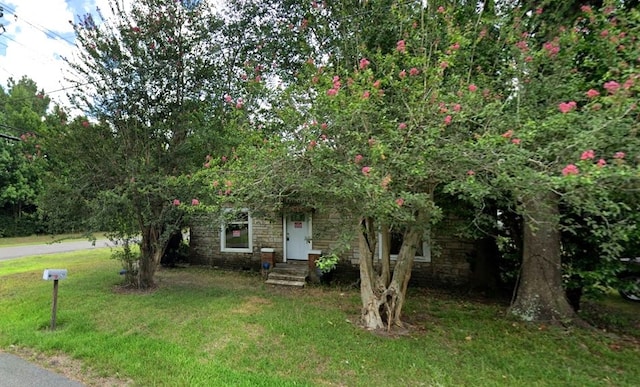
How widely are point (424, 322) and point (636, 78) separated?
4121 mm

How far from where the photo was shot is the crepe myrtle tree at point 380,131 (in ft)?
10.5

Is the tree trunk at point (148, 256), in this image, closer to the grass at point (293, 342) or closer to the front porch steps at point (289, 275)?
the grass at point (293, 342)

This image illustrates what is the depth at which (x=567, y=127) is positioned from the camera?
9.51 feet

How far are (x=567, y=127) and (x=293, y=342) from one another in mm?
3841

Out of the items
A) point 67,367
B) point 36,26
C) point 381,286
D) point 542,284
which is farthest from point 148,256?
point 542,284

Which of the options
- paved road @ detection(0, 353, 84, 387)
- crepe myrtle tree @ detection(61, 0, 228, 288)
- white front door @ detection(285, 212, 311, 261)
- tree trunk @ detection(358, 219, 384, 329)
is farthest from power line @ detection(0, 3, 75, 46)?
tree trunk @ detection(358, 219, 384, 329)

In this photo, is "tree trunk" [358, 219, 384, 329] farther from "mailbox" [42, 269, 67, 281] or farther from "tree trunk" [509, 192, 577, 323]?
"mailbox" [42, 269, 67, 281]

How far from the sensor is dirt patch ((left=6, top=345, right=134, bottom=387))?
332 centimetres

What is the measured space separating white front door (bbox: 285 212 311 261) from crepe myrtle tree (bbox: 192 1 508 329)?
5134mm

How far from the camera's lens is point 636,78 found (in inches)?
112

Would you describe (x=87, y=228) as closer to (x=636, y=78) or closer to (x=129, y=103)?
(x=129, y=103)

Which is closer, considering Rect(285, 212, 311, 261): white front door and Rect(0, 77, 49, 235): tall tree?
Rect(285, 212, 311, 261): white front door

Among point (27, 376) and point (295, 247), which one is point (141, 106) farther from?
point (295, 247)

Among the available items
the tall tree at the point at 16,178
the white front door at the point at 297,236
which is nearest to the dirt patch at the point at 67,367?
the white front door at the point at 297,236
